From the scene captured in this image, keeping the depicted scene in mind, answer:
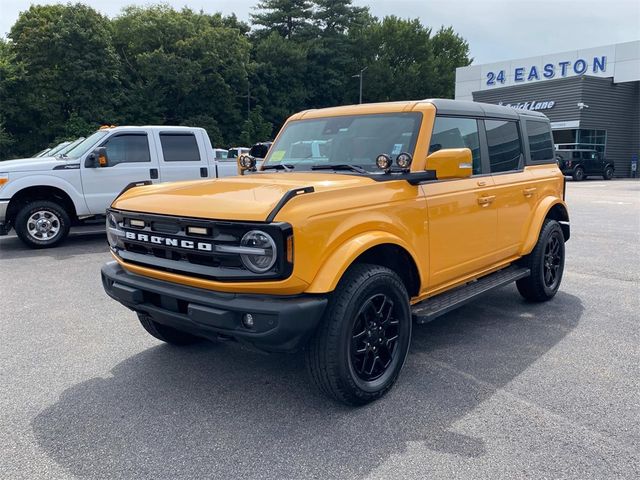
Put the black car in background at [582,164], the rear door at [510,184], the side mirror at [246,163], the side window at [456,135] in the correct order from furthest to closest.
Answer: the black car in background at [582,164], the side mirror at [246,163], the rear door at [510,184], the side window at [456,135]

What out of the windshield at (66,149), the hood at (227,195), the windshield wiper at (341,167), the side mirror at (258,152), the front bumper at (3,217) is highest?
the windshield at (66,149)

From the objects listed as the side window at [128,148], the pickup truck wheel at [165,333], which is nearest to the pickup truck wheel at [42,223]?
the side window at [128,148]

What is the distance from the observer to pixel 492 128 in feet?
16.0

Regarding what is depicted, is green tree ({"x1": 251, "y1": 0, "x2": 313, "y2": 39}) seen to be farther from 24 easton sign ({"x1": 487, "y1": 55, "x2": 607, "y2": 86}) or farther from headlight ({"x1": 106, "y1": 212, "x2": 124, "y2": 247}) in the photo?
headlight ({"x1": 106, "y1": 212, "x2": 124, "y2": 247})

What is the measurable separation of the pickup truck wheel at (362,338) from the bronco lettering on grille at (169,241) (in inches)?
31.7

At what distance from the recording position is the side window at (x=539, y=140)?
5531 millimetres

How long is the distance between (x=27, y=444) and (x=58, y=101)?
110 feet

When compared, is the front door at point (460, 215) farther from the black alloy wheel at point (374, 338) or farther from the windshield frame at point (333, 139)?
the black alloy wheel at point (374, 338)

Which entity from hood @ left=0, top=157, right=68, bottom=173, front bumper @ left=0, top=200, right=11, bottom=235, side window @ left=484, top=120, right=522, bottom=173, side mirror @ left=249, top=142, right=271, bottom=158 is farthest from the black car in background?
front bumper @ left=0, top=200, right=11, bottom=235

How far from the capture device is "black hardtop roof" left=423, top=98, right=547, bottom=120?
165 inches

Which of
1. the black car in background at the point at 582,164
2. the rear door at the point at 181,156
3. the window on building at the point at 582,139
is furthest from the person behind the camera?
the window on building at the point at 582,139

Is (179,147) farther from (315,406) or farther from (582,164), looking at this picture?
(582,164)

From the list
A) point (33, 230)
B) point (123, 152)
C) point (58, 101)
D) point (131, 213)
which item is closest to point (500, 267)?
point (131, 213)

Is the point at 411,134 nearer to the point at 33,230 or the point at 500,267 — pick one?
the point at 500,267
